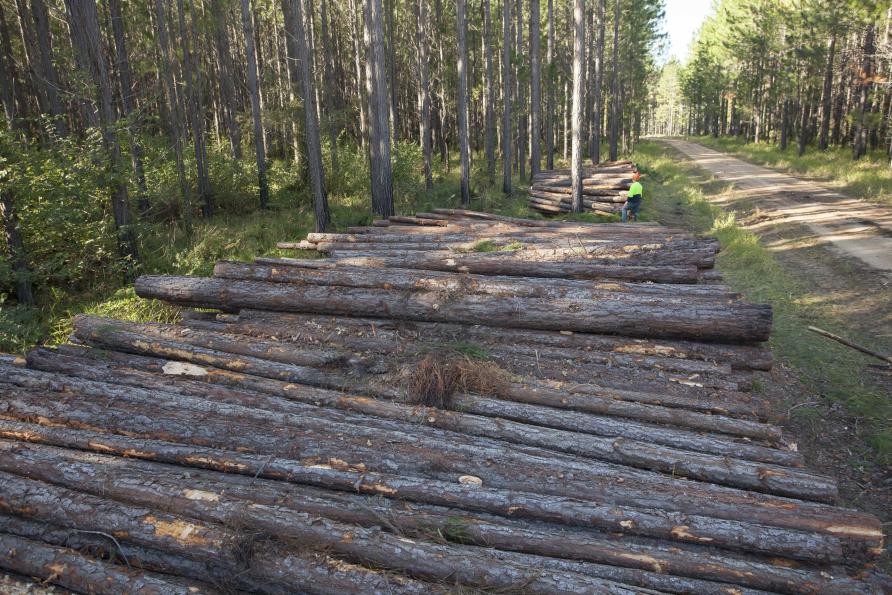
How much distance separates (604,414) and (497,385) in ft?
3.45

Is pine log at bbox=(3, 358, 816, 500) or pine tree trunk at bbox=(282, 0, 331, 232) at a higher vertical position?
pine tree trunk at bbox=(282, 0, 331, 232)

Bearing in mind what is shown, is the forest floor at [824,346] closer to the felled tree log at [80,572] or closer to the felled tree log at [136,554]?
the felled tree log at [136,554]

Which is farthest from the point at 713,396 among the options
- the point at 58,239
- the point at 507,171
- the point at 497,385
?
the point at 507,171

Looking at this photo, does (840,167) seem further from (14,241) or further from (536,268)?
(14,241)

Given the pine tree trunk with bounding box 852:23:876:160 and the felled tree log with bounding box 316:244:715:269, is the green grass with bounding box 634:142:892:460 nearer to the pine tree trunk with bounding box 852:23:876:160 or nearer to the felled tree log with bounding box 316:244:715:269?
the felled tree log with bounding box 316:244:715:269

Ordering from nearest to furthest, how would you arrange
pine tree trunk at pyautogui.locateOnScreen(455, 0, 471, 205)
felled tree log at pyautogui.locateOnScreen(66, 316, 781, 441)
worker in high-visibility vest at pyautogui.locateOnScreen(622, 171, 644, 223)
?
felled tree log at pyautogui.locateOnScreen(66, 316, 781, 441)
worker in high-visibility vest at pyautogui.locateOnScreen(622, 171, 644, 223)
pine tree trunk at pyautogui.locateOnScreen(455, 0, 471, 205)

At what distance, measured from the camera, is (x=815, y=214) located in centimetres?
1698

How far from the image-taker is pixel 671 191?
2398 cm

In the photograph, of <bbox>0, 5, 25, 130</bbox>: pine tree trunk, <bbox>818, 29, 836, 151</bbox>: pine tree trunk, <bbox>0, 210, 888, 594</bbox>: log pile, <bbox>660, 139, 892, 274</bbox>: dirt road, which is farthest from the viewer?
<bbox>818, 29, 836, 151</bbox>: pine tree trunk

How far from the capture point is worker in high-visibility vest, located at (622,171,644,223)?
591 inches

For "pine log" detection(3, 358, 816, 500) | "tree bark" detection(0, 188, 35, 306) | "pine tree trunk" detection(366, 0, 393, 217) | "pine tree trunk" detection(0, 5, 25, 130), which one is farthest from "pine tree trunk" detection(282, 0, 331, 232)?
"pine log" detection(3, 358, 816, 500)

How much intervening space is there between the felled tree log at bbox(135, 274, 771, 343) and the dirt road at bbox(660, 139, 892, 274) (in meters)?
7.90

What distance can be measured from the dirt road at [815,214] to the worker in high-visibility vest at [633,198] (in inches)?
145

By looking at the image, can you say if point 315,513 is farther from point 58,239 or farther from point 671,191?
point 671,191
